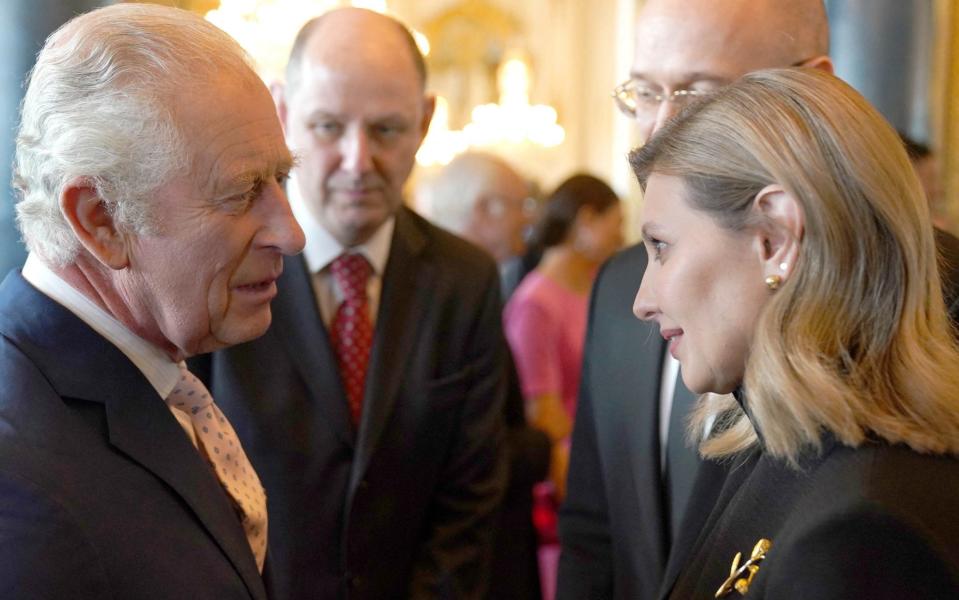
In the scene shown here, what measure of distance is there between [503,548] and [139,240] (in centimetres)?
220

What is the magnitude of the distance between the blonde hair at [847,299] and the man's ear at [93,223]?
0.89m

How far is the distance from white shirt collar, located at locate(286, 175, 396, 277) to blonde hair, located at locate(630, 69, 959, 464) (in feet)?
3.96

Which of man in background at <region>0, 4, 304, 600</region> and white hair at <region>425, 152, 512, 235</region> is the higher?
man in background at <region>0, 4, 304, 600</region>

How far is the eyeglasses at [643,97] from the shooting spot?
2.10m

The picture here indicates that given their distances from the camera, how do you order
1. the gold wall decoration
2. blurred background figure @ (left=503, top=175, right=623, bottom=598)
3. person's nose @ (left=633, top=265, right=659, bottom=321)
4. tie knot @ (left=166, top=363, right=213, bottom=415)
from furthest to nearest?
the gold wall decoration → blurred background figure @ (left=503, top=175, right=623, bottom=598) → tie knot @ (left=166, top=363, right=213, bottom=415) → person's nose @ (left=633, top=265, right=659, bottom=321)

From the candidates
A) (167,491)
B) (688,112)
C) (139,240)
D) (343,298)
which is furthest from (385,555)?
(688,112)

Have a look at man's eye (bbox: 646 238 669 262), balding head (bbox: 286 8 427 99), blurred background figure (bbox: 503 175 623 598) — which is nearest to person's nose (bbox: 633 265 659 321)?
man's eye (bbox: 646 238 669 262)

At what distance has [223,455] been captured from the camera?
1772 millimetres

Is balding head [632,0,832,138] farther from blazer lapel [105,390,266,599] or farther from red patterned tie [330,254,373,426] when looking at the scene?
blazer lapel [105,390,266,599]

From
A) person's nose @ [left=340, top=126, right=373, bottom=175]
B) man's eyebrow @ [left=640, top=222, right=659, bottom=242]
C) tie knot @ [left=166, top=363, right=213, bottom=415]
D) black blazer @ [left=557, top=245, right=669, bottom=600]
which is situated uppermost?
man's eyebrow @ [left=640, top=222, right=659, bottom=242]

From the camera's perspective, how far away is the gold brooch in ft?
4.57

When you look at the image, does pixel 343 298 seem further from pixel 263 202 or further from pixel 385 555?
pixel 263 202

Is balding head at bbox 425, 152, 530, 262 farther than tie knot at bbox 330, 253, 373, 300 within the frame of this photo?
Yes

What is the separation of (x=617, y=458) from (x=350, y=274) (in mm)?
735
